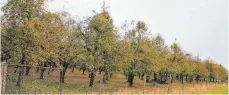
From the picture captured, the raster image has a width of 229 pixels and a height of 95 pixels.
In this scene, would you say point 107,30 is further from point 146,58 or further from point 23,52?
point 23,52

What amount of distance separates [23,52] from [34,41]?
4.43 ft

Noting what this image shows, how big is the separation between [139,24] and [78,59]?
542 inches

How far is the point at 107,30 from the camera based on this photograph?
35.6 metres

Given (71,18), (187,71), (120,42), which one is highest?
(71,18)

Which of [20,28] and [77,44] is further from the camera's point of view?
[77,44]

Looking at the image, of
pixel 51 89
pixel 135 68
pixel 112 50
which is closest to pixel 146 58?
pixel 135 68

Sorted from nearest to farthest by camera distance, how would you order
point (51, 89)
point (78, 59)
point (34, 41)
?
point (51, 89) < point (34, 41) < point (78, 59)

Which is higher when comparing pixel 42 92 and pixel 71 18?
pixel 71 18

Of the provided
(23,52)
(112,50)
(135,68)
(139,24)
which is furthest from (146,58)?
(23,52)

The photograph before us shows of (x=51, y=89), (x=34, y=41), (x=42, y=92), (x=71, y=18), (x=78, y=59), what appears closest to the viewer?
(x=42, y=92)

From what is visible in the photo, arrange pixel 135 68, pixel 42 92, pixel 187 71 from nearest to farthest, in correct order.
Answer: pixel 42 92
pixel 135 68
pixel 187 71

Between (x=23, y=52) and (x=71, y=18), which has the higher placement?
(x=71, y=18)

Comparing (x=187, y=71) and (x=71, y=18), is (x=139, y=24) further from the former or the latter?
(x=187, y=71)

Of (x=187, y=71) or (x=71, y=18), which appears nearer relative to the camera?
(x=71, y=18)
